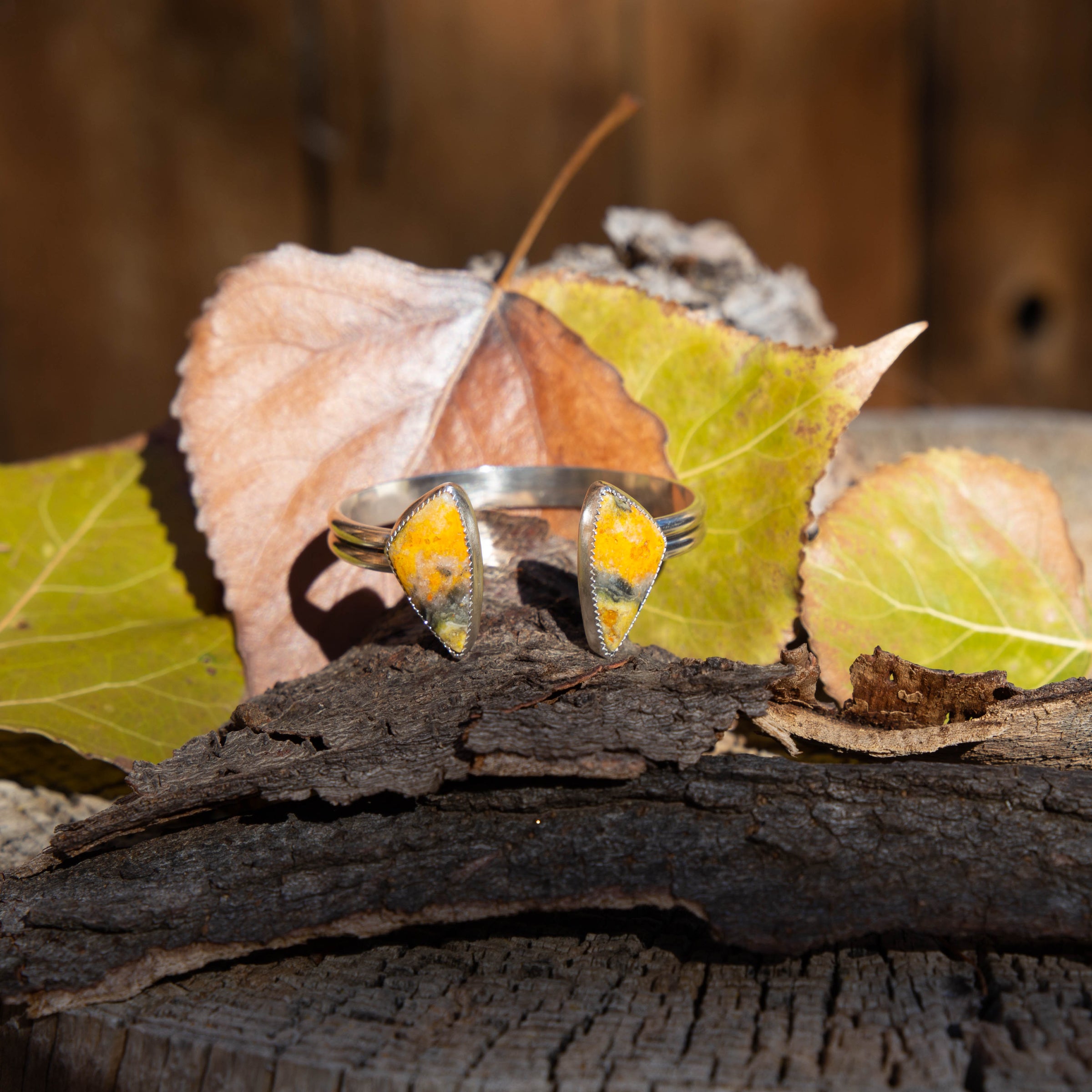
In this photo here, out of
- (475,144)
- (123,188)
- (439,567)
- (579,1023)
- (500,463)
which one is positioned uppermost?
(475,144)

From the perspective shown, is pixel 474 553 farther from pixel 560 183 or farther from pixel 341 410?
pixel 560 183

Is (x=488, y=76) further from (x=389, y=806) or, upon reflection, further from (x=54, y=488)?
(x=389, y=806)

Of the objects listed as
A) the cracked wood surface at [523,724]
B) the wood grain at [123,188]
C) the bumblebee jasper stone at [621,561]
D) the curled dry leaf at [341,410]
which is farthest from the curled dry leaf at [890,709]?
the wood grain at [123,188]

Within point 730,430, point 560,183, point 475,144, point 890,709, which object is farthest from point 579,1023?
point 475,144

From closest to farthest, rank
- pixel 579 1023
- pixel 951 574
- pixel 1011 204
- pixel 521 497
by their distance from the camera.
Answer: pixel 579 1023 → pixel 951 574 → pixel 521 497 → pixel 1011 204

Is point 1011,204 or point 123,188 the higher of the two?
point 1011,204

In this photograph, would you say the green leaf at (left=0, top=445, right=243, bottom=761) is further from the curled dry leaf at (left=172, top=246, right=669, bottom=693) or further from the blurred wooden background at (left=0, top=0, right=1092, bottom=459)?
the blurred wooden background at (left=0, top=0, right=1092, bottom=459)

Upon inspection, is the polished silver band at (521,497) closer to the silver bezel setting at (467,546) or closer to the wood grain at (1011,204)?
the silver bezel setting at (467,546)

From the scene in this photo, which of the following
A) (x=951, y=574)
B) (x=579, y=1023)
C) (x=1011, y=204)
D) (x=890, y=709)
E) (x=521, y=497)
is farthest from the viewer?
(x=1011, y=204)
